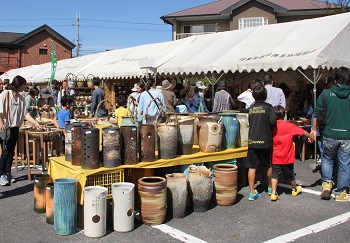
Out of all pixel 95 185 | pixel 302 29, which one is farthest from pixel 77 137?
pixel 302 29

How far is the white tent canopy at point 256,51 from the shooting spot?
8.09 m

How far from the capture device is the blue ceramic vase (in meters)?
4.24

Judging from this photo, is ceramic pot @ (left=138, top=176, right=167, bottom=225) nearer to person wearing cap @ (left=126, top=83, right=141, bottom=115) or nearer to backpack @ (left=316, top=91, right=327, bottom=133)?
backpack @ (left=316, top=91, right=327, bottom=133)

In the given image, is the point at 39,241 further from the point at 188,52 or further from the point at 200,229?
the point at 188,52

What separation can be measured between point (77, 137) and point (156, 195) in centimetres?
121

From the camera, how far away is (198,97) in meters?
10.4

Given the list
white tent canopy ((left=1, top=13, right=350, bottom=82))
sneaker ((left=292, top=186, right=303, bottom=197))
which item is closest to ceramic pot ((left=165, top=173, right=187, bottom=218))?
sneaker ((left=292, top=186, right=303, bottom=197))

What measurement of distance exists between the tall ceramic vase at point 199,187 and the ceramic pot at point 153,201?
535 millimetres

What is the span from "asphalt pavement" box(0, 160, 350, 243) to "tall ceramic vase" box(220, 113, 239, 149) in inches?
31.1

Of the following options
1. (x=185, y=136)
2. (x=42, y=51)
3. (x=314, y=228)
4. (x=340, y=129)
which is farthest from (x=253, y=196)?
(x=42, y=51)

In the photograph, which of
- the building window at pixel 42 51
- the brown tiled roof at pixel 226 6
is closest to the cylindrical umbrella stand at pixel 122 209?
the brown tiled roof at pixel 226 6

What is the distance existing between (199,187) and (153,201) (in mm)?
747

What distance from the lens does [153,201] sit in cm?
446

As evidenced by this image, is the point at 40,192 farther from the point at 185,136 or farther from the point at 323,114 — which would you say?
the point at 323,114
